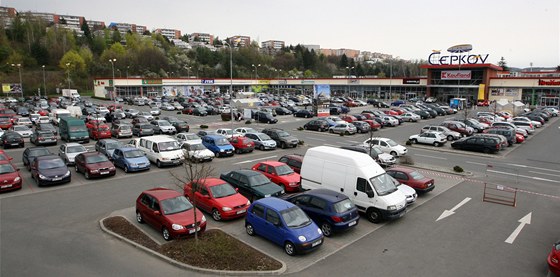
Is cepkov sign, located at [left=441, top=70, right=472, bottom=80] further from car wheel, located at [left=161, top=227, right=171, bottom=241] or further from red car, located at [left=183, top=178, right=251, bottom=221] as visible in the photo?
car wheel, located at [left=161, top=227, right=171, bottom=241]

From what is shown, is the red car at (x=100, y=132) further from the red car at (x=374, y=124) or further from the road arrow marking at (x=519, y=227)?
the road arrow marking at (x=519, y=227)

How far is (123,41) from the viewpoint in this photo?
159250 millimetres

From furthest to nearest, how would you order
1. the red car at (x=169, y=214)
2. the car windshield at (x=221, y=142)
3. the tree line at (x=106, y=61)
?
the tree line at (x=106, y=61)
the car windshield at (x=221, y=142)
the red car at (x=169, y=214)

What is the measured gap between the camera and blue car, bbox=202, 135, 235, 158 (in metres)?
26.0

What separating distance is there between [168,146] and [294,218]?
46.5ft

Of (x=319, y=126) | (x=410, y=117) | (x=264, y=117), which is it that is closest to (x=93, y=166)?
(x=319, y=126)

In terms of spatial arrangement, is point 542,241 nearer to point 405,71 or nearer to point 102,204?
point 102,204

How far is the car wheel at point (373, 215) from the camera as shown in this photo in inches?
546

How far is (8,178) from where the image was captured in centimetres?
1716

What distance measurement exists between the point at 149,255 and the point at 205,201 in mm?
3606

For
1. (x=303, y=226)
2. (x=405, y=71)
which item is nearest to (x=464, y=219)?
(x=303, y=226)

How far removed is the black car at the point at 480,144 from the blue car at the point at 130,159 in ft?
77.0

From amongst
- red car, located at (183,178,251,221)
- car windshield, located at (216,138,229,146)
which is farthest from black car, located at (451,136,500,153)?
red car, located at (183,178,251,221)

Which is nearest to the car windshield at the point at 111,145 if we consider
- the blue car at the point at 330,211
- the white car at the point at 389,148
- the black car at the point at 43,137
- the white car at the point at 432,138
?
the black car at the point at 43,137
